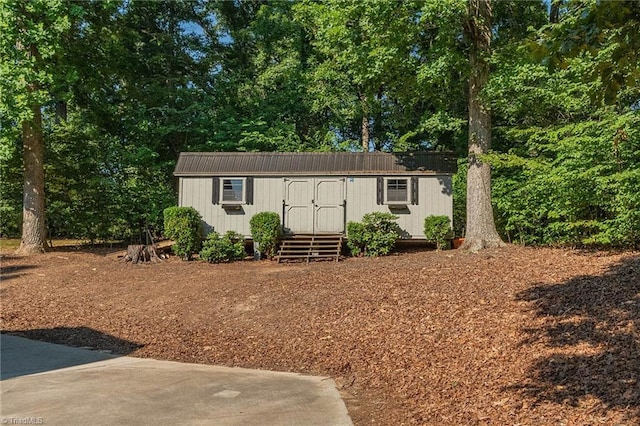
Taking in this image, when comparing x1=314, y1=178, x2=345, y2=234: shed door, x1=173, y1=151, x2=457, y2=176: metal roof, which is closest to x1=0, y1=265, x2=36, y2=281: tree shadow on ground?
x1=173, y1=151, x2=457, y2=176: metal roof

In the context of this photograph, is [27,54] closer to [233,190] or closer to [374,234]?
[233,190]

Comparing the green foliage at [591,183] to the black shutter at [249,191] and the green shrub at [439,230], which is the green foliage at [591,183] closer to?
the green shrub at [439,230]

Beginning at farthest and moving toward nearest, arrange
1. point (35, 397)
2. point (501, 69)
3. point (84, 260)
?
point (84, 260)
point (501, 69)
point (35, 397)

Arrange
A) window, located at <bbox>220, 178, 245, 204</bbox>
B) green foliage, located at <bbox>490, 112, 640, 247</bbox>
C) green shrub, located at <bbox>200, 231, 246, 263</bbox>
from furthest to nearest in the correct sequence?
window, located at <bbox>220, 178, 245, 204</bbox> < green shrub, located at <bbox>200, 231, 246, 263</bbox> < green foliage, located at <bbox>490, 112, 640, 247</bbox>

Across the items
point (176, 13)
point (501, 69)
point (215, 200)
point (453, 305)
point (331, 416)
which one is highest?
point (176, 13)

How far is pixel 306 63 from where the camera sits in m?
22.0

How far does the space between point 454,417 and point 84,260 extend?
11724mm

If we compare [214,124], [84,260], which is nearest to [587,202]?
[84,260]

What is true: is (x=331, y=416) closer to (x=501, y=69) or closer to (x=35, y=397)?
(x=35, y=397)

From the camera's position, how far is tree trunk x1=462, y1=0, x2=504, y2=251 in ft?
34.4

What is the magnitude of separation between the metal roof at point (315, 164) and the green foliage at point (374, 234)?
4.33ft

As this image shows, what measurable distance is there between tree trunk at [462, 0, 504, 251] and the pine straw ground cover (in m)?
0.76

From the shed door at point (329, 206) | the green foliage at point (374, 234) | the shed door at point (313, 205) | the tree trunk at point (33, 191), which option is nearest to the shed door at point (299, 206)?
the shed door at point (313, 205)

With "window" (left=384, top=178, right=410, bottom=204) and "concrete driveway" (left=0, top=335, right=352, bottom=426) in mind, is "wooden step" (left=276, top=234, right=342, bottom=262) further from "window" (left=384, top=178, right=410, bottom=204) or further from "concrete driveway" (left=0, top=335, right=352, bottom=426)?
"concrete driveway" (left=0, top=335, right=352, bottom=426)
